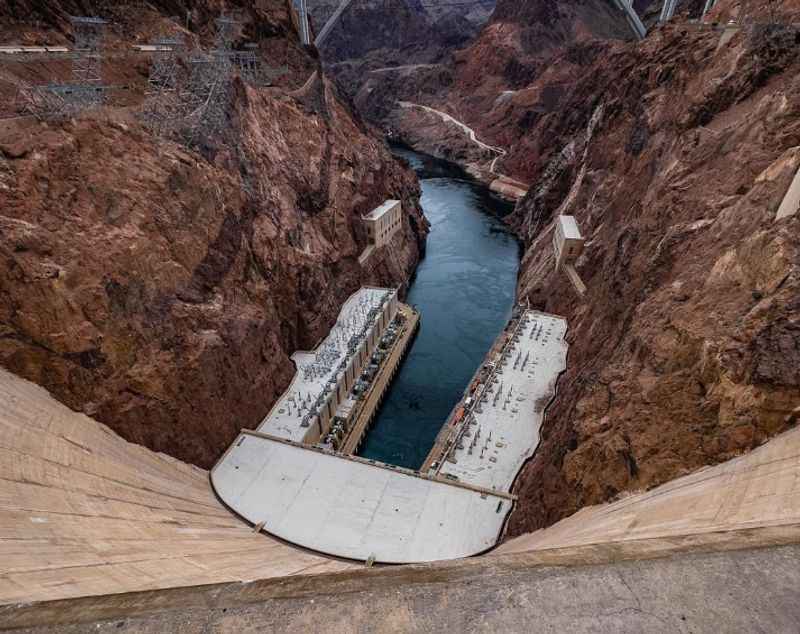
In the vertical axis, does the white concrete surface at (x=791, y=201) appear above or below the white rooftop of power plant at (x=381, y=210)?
above

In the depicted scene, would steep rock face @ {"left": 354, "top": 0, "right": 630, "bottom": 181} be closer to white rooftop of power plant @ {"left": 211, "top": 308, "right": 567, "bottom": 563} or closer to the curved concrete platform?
white rooftop of power plant @ {"left": 211, "top": 308, "right": 567, "bottom": 563}

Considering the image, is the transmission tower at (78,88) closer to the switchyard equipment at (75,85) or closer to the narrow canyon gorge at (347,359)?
the switchyard equipment at (75,85)

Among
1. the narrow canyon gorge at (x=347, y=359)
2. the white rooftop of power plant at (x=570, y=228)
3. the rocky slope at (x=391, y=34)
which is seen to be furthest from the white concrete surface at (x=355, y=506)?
the rocky slope at (x=391, y=34)

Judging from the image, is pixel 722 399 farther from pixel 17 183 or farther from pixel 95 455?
pixel 17 183

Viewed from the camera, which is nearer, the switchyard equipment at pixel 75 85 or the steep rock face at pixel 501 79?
the switchyard equipment at pixel 75 85

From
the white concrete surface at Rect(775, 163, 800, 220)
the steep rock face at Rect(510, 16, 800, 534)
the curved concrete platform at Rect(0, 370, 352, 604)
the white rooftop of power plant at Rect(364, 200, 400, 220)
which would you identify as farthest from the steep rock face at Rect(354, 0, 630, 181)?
the curved concrete platform at Rect(0, 370, 352, 604)

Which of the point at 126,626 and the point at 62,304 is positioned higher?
the point at 126,626

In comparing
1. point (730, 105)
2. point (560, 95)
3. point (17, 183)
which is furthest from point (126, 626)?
point (560, 95)
